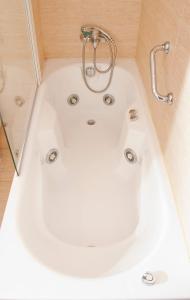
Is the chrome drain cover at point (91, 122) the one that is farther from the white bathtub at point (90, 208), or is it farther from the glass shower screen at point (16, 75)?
the glass shower screen at point (16, 75)

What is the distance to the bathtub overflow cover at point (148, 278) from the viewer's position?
3.05 ft

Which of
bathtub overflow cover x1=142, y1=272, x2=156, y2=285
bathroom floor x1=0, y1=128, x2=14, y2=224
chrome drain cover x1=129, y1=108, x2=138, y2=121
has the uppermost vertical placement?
chrome drain cover x1=129, y1=108, x2=138, y2=121

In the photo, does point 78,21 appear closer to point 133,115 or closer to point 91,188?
point 133,115

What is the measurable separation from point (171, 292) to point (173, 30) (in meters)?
1.04

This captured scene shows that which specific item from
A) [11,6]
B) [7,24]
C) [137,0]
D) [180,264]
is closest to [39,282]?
[180,264]

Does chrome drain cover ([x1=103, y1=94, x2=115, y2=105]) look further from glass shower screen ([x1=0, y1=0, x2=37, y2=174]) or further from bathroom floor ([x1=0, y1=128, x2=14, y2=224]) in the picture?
bathroom floor ([x1=0, y1=128, x2=14, y2=224])

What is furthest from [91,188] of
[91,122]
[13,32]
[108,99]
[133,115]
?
[13,32]

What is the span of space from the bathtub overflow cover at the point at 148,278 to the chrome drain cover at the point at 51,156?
3.05ft

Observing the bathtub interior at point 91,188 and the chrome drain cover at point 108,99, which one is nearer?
the bathtub interior at point 91,188

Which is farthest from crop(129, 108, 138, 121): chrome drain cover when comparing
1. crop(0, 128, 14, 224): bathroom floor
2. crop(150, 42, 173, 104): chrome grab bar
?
crop(0, 128, 14, 224): bathroom floor

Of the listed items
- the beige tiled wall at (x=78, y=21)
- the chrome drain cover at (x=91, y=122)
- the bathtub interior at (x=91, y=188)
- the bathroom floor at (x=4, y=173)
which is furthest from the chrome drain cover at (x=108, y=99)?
the bathroom floor at (x=4, y=173)

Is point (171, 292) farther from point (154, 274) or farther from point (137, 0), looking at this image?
point (137, 0)

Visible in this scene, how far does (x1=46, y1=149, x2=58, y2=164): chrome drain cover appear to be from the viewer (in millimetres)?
1674

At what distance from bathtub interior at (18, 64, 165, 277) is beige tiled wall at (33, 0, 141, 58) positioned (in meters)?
0.19
